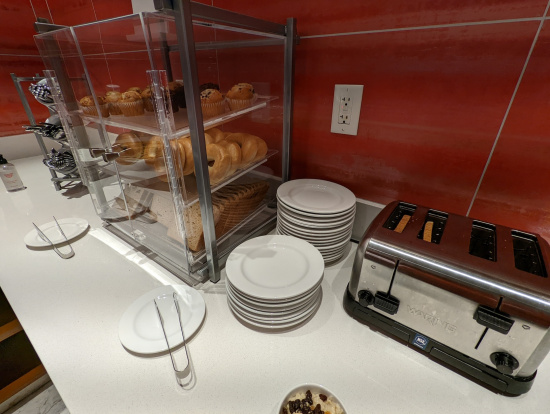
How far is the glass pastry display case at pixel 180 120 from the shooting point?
1.82 feet

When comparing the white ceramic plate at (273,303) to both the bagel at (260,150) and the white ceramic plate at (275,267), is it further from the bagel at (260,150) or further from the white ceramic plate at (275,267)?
the bagel at (260,150)

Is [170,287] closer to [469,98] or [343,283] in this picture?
[343,283]

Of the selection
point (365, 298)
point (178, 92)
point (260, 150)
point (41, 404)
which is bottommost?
point (41, 404)

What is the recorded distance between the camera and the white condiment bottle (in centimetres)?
127

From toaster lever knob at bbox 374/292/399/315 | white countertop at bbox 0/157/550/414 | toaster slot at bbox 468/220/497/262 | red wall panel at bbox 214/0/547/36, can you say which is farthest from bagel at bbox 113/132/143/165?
toaster slot at bbox 468/220/497/262

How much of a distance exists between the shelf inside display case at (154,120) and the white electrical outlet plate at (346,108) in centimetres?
25

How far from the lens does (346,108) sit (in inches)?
33.9

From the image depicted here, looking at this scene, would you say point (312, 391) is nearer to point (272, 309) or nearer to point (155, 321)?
point (272, 309)

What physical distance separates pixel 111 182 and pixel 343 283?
87 centimetres

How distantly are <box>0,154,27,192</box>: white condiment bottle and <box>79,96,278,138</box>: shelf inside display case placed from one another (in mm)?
788

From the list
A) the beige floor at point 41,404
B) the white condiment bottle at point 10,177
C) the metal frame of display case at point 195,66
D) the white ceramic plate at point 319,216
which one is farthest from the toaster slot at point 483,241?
the white condiment bottle at point 10,177

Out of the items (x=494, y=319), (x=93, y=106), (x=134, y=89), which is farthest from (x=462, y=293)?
(x=93, y=106)

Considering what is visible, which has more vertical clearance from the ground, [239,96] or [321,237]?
[239,96]

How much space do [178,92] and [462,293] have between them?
68 centimetres
